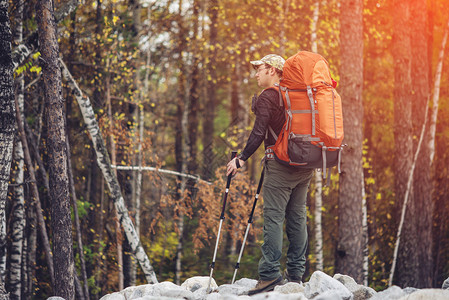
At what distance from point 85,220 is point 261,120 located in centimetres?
641

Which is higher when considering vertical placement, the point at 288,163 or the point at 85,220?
the point at 288,163

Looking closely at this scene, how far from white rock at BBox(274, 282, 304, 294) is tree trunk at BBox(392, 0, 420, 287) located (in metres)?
6.41

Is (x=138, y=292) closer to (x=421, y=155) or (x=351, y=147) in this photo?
(x=351, y=147)

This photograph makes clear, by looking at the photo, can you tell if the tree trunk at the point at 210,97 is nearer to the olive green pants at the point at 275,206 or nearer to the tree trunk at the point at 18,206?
the tree trunk at the point at 18,206

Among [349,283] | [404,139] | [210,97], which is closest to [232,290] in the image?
[349,283]

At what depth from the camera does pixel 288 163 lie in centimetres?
487

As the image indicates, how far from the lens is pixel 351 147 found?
25.7ft

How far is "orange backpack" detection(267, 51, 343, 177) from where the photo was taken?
15.7 ft

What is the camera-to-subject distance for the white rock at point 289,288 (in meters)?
4.90

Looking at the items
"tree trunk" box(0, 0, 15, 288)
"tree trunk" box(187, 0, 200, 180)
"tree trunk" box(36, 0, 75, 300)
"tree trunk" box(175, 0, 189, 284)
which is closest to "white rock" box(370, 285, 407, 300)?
"tree trunk" box(36, 0, 75, 300)

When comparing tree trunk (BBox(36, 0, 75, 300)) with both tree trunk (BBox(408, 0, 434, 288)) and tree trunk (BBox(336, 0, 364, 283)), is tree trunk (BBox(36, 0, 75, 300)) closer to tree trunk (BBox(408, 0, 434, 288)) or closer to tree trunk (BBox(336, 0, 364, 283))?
tree trunk (BBox(336, 0, 364, 283))

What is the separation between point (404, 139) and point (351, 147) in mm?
3289

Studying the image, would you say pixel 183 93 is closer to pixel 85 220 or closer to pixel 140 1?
pixel 140 1

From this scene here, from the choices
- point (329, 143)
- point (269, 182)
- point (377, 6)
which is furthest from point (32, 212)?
point (377, 6)
